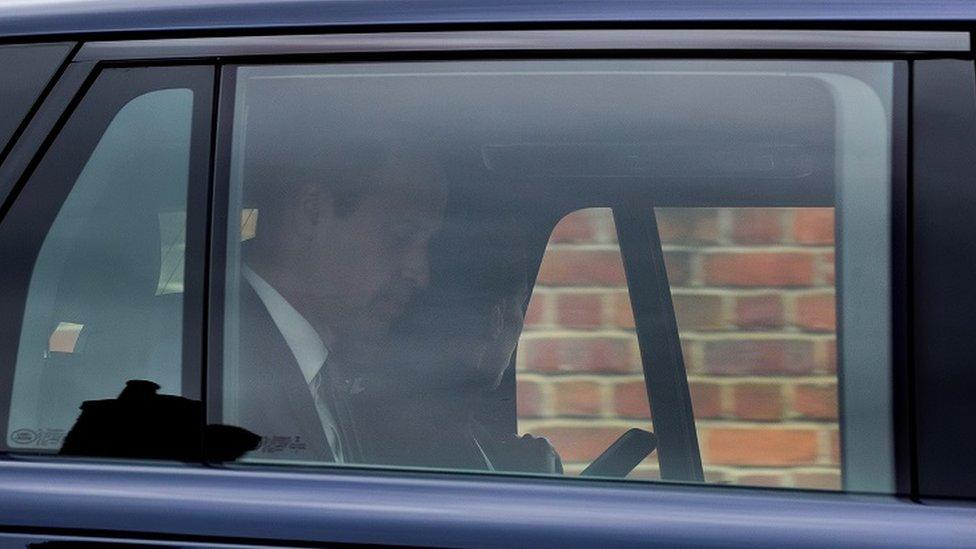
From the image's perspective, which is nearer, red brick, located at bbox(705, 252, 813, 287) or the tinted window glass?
red brick, located at bbox(705, 252, 813, 287)

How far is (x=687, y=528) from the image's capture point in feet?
4.27

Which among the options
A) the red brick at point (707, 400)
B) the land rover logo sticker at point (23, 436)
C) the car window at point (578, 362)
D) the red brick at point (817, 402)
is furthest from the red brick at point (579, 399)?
the land rover logo sticker at point (23, 436)

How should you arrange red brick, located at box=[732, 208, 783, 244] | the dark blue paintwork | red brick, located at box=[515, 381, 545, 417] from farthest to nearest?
red brick, located at box=[515, 381, 545, 417] → red brick, located at box=[732, 208, 783, 244] → the dark blue paintwork

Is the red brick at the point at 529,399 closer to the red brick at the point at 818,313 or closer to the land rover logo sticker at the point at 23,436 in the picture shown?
the red brick at the point at 818,313

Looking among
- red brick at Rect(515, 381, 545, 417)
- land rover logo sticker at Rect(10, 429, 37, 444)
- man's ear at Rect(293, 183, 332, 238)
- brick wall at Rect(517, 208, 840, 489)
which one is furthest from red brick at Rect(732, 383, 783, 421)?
land rover logo sticker at Rect(10, 429, 37, 444)

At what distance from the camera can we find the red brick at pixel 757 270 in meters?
1.39

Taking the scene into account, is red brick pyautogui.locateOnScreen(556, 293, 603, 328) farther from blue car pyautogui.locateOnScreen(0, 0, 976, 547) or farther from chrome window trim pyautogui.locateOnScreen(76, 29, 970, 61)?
chrome window trim pyautogui.locateOnScreen(76, 29, 970, 61)

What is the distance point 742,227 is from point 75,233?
706mm

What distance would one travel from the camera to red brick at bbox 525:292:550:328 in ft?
4.90

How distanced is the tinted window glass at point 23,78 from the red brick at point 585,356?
62 centimetres

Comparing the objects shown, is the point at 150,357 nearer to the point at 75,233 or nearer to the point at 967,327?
the point at 75,233

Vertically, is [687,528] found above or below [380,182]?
below

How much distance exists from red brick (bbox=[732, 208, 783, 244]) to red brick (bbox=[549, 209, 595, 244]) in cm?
21

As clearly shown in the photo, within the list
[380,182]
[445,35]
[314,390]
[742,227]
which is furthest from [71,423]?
[742,227]
